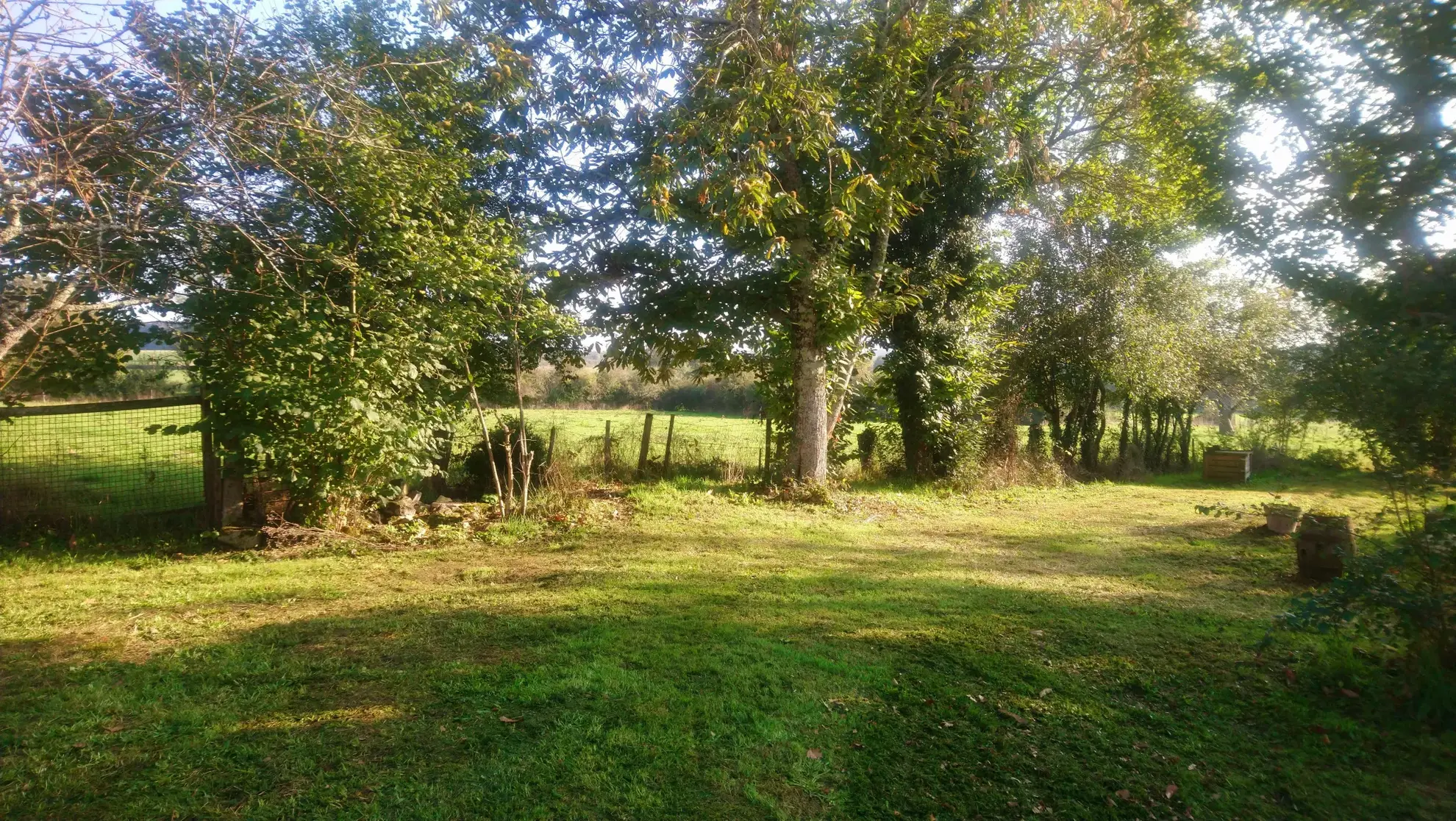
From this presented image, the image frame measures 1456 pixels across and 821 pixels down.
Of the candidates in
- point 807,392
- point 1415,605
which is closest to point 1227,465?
point 807,392

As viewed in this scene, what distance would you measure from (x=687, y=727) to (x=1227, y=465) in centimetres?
1818

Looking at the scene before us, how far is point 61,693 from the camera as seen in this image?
164 inches

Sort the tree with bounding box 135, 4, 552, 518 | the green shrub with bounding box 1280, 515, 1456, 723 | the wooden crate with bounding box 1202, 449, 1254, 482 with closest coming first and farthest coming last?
the green shrub with bounding box 1280, 515, 1456, 723 < the tree with bounding box 135, 4, 552, 518 < the wooden crate with bounding box 1202, 449, 1254, 482

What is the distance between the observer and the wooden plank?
709 cm

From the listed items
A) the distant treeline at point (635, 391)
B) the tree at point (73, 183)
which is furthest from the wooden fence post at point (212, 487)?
the distant treeline at point (635, 391)

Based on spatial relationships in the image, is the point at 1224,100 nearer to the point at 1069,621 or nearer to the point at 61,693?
the point at 1069,621

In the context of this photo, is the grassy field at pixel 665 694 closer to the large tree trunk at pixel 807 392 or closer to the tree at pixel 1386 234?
the tree at pixel 1386 234

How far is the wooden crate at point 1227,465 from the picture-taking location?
17.4m

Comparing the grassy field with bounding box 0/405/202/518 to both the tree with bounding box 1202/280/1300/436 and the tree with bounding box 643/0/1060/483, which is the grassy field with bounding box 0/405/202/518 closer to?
the tree with bounding box 643/0/1060/483

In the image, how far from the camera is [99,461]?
786 cm

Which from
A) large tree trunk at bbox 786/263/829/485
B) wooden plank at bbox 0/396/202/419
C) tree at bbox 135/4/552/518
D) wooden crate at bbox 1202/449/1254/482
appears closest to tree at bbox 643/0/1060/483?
large tree trunk at bbox 786/263/829/485

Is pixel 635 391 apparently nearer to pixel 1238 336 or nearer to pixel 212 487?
pixel 1238 336

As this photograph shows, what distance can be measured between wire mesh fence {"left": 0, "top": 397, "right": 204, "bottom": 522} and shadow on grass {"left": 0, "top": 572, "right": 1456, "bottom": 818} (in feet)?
11.1

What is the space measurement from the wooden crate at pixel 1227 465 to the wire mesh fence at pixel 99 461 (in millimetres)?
19943
